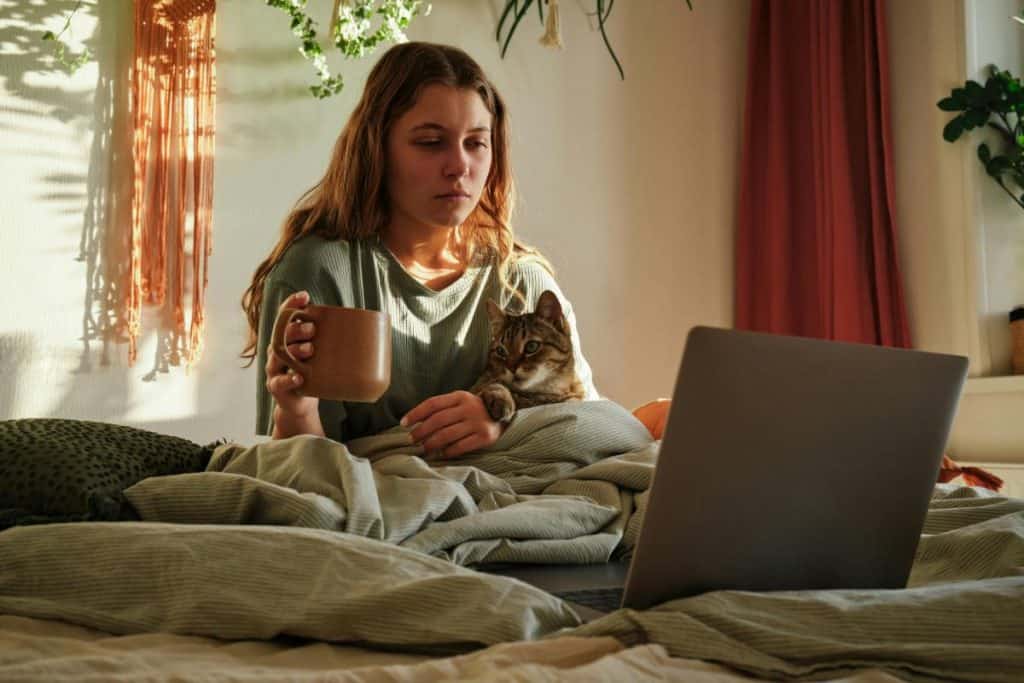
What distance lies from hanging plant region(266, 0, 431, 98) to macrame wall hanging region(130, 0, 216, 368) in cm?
21

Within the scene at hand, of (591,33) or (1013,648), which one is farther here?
(591,33)

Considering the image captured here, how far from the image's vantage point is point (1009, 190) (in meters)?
2.62

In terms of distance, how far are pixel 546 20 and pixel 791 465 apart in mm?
2355

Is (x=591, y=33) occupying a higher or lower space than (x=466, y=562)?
higher

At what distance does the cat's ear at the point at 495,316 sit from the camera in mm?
1617

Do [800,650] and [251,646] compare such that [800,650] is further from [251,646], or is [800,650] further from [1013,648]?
[251,646]

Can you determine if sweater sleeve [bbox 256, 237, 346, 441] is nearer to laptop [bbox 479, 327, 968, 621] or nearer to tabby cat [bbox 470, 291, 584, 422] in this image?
tabby cat [bbox 470, 291, 584, 422]

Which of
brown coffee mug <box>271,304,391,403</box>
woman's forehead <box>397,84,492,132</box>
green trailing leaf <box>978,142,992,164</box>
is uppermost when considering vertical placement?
green trailing leaf <box>978,142,992,164</box>

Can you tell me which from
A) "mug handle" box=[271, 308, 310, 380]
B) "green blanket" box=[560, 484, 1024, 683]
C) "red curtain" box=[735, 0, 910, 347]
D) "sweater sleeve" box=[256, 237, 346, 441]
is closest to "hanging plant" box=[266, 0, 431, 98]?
"sweater sleeve" box=[256, 237, 346, 441]

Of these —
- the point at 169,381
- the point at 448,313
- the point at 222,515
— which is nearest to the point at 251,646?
the point at 222,515

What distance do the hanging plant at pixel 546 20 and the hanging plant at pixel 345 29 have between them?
336mm

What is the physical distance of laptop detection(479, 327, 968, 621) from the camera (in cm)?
64

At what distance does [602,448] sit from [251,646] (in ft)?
2.12

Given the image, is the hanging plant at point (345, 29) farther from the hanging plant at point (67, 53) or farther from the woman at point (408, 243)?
the woman at point (408, 243)
